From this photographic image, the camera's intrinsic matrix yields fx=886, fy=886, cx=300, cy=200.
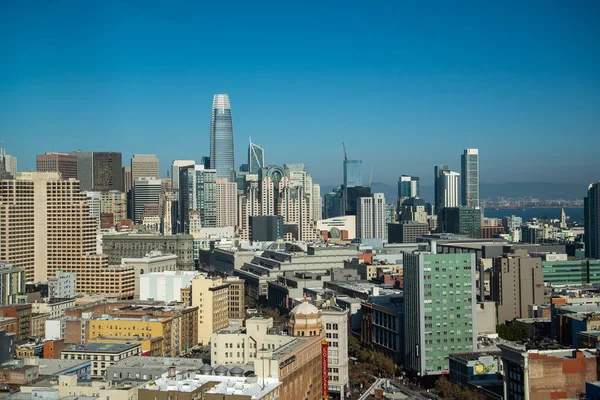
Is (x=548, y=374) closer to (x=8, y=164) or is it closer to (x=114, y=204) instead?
(x=8, y=164)

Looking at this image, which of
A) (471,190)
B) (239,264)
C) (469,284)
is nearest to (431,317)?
(469,284)

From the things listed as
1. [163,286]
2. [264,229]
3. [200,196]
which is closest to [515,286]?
[163,286]

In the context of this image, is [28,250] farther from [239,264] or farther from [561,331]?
[561,331]

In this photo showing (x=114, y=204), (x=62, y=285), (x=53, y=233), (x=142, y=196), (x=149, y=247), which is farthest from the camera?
(x=142, y=196)

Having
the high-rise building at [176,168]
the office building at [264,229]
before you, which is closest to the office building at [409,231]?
the office building at [264,229]

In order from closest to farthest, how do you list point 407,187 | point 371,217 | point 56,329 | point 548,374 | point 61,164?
1. point 548,374
2. point 56,329
3. point 61,164
4. point 371,217
5. point 407,187

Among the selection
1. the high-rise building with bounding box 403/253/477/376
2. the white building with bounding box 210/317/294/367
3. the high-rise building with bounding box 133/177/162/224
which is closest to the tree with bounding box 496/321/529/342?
the high-rise building with bounding box 403/253/477/376
